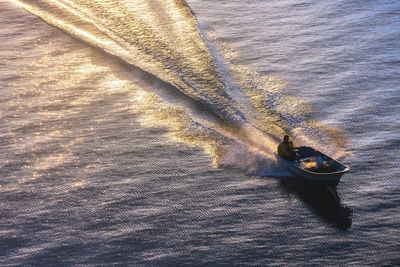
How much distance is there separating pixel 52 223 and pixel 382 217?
42.8ft

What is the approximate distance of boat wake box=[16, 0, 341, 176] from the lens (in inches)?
1000

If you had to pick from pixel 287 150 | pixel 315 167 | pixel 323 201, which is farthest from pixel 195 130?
pixel 323 201

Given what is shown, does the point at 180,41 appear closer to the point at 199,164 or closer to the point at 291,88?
the point at 291,88

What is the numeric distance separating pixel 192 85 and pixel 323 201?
39.5 ft

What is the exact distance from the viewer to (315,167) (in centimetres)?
2170

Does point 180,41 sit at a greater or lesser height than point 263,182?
greater

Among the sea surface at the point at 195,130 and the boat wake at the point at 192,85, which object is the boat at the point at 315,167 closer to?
the sea surface at the point at 195,130

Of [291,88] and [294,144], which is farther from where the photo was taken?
[291,88]

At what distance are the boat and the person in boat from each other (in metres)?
0.17

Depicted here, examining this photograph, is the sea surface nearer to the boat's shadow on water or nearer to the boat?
the boat's shadow on water

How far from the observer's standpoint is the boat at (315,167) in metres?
21.0

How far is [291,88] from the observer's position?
1181 inches

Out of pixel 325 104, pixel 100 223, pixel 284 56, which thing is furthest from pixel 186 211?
pixel 284 56

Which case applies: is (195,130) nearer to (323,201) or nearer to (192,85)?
(192,85)
